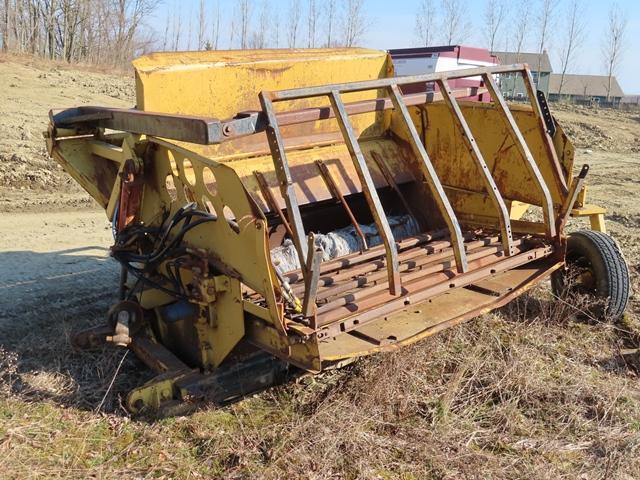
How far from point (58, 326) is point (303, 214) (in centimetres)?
186

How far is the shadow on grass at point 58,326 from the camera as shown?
352 centimetres

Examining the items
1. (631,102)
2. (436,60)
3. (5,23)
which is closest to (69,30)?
(5,23)

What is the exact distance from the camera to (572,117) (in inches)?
920

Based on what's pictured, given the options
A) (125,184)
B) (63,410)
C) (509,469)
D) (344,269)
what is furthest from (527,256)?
(63,410)

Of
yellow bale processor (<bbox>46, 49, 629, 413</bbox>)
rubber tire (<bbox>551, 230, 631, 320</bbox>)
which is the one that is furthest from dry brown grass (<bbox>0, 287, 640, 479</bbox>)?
rubber tire (<bbox>551, 230, 631, 320</bbox>)

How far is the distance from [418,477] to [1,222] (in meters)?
6.04

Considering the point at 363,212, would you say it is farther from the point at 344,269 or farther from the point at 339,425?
the point at 339,425

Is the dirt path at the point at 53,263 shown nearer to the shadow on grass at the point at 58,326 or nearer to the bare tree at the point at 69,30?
the shadow on grass at the point at 58,326

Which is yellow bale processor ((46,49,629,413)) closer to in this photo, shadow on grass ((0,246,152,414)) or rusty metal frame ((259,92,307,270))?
rusty metal frame ((259,92,307,270))

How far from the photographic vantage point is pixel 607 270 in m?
4.27

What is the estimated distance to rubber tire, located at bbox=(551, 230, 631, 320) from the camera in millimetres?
4277

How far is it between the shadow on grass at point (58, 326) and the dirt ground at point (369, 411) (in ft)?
0.05

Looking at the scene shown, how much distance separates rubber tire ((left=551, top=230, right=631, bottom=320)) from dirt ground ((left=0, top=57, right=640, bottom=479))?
0.60ft

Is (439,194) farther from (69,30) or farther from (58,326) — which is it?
(69,30)
